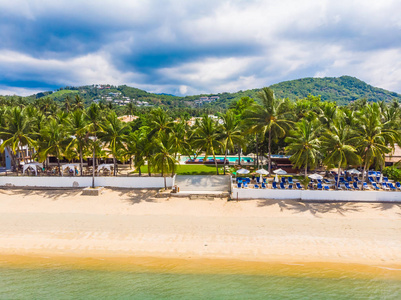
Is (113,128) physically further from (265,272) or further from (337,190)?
(337,190)

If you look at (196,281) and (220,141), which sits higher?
(220,141)

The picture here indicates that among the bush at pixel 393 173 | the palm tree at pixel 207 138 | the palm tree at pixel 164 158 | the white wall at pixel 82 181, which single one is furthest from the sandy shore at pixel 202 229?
the palm tree at pixel 207 138

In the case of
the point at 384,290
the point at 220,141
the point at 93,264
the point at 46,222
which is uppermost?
the point at 220,141

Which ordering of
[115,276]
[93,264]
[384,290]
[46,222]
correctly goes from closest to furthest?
[384,290]
[115,276]
[93,264]
[46,222]

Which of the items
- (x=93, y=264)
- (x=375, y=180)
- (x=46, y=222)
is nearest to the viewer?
(x=93, y=264)

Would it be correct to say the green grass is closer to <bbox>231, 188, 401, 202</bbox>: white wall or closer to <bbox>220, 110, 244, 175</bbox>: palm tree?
<bbox>220, 110, 244, 175</bbox>: palm tree

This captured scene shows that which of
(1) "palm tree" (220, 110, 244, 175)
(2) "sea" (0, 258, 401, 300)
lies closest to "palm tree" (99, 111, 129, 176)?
(1) "palm tree" (220, 110, 244, 175)

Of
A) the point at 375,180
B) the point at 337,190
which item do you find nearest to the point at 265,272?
the point at 337,190

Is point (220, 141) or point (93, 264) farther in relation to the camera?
point (220, 141)
